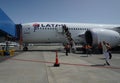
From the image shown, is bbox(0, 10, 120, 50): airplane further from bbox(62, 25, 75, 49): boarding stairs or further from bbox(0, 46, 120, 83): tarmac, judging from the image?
bbox(0, 46, 120, 83): tarmac

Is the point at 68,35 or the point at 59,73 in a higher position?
the point at 68,35

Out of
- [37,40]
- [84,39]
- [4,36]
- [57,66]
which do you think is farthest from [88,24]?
[57,66]

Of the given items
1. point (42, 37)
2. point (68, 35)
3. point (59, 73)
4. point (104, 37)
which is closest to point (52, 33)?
point (42, 37)

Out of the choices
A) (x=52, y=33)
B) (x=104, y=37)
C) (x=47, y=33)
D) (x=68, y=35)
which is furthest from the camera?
(x=68, y=35)

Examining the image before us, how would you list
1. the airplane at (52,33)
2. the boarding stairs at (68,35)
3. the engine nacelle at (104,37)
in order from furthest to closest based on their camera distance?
1. the boarding stairs at (68,35)
2. the airplane at (52,33)
3. the engine nacelle at (104,37)

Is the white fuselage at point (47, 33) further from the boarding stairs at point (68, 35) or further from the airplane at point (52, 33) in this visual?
the boarding stairs at point (68, 35)

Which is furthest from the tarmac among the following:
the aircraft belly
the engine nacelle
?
the aircraft belly

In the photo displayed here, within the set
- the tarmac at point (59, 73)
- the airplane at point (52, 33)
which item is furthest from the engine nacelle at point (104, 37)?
the tarmac at point (59, 73)

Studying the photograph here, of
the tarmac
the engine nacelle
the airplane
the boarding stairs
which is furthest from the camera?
the boarding stairs

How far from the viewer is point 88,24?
3253 cm

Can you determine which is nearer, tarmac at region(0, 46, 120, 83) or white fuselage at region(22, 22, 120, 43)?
tarmac at region(0, 46, 120, 83)

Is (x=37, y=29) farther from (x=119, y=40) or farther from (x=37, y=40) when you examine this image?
(x=119, y=40)

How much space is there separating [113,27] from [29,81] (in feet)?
84.9

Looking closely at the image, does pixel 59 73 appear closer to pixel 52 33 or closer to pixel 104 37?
pixel 104 37
